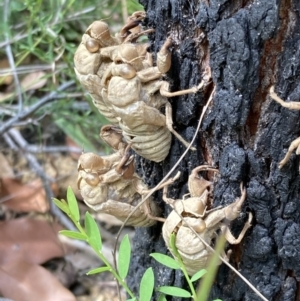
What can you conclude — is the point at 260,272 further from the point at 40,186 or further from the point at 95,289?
the point at 40,186

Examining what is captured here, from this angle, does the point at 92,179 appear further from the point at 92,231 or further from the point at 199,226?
the point at 199,226

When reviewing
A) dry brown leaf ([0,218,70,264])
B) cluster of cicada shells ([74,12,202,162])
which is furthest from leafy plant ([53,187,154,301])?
dry brown leaf ([0,218,70,264])

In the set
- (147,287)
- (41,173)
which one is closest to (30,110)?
(41,173)

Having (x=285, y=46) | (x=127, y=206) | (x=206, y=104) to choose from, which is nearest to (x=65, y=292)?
(x=127, y=206)

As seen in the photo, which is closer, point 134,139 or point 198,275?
point 198,275

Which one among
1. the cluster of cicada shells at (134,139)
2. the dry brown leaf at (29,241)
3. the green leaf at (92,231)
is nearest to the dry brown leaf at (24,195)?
the dry brown leaf at (29,241)
